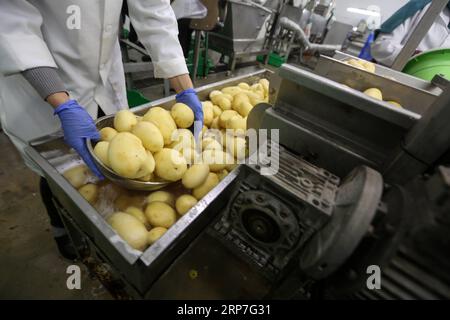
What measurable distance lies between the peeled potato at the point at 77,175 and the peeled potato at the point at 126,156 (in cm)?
20

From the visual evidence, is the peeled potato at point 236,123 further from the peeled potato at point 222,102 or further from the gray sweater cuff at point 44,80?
the gray sweater cuff at point 44,80

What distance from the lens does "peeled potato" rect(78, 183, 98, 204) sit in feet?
2.47

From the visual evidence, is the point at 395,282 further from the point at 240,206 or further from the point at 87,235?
the point at 87,235

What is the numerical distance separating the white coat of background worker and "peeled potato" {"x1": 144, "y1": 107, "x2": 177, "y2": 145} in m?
0.18

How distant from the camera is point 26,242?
4.21 feet

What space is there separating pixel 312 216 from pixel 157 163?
0.52 m

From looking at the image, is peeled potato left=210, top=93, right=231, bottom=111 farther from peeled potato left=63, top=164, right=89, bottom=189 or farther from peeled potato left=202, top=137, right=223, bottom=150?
peeled potato left=63, top=164, right=89, bottom=189

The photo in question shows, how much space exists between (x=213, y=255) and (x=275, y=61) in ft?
16.2

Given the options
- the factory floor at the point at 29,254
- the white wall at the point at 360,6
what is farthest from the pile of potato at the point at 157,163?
the white wall at the point at 360,6

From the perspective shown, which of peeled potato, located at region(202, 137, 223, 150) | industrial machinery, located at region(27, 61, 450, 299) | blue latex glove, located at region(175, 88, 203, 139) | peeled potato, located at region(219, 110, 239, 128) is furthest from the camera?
peeled potato, located at region(219, 110, 239, 128)

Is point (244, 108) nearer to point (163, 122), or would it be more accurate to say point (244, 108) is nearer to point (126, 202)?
point (163, 122)

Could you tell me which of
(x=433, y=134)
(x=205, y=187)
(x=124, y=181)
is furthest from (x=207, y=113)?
(x=433, y=134)

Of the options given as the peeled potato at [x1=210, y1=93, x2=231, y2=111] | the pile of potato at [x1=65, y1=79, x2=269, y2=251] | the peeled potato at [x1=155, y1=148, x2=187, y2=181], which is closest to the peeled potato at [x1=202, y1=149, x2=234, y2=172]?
the pile of potato at [x1=65, y1=79, x2=269, y2=251]

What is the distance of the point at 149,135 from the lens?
30.1 inches
